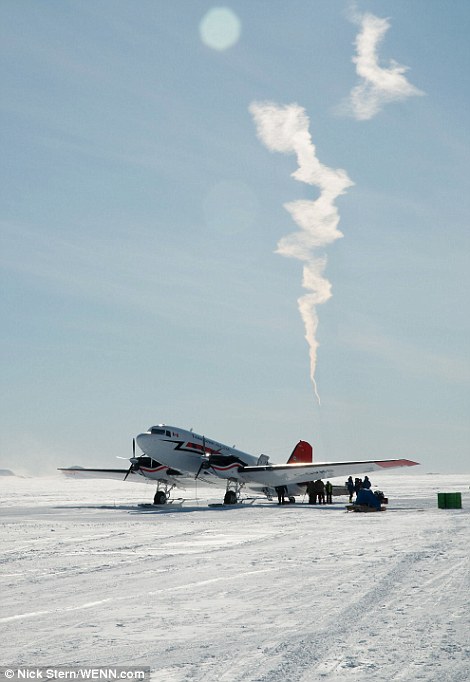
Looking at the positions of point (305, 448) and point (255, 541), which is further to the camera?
point (305, 448)

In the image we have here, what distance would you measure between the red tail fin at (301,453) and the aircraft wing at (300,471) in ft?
31.7

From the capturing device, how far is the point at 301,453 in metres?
61.0

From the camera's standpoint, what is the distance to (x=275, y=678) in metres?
6.25

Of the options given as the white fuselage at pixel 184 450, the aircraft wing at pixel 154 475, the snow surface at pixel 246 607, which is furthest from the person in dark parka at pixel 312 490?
the snow surface at pixel 246 607

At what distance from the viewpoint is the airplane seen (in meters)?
45.5

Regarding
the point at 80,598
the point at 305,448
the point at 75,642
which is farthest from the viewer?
the point at 305,448

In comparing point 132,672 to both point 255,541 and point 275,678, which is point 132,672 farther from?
point 255,541

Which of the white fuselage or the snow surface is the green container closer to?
the white fuselage

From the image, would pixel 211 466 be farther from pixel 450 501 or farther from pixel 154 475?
pixel 450 501

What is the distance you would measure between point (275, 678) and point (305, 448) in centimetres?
5590

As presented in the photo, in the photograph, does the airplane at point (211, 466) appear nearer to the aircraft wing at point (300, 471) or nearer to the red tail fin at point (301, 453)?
the aircraft wing at point (300, 471)

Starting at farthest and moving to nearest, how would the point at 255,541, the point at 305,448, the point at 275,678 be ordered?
the point at 305,448, the point at 255,541, the point at 275,678

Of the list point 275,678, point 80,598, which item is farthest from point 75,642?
point 80,598

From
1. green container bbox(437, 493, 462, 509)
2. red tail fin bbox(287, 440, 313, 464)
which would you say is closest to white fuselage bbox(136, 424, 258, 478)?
red tail fin bbox(287, 440, 313, 464)
